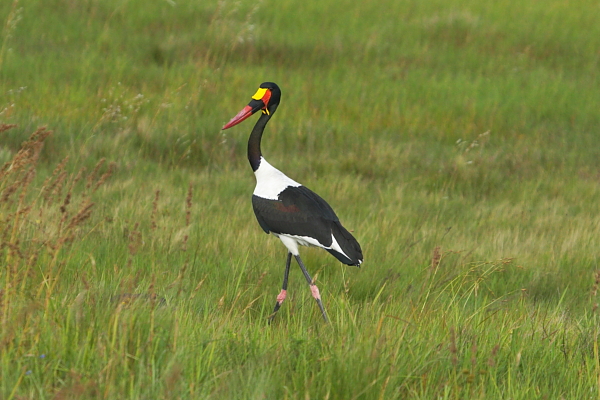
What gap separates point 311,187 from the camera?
21.4ft

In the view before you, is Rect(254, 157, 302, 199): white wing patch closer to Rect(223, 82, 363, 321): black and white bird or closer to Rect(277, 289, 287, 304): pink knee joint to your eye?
Rect(223, 82, 363, 321): black and white bird

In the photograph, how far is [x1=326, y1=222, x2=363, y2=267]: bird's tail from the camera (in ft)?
13.0

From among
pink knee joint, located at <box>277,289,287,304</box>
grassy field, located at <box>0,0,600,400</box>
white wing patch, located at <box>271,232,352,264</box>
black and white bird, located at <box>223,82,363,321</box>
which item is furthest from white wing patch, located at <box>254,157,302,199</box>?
pink knee joint, located at <box>277,289,287,304</box>

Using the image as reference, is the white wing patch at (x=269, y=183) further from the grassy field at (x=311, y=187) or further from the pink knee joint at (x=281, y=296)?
the pink knee joint at (x=281, y=296)

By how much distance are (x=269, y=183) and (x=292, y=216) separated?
1.03ft

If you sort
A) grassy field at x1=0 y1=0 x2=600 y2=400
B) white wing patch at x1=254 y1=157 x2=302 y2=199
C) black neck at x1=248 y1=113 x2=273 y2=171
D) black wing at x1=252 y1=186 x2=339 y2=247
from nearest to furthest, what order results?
grassy field at x1=0 y1=0 x2=600 y2=400 < black wing at x1=252 y1=186 x2=339 y2=247 < white wing patch at x1=254 y1=157 x2=302 y2=199 < black neck at x1=248 y1=113 x2=273 y2=171

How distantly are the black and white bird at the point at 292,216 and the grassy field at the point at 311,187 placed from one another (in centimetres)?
20

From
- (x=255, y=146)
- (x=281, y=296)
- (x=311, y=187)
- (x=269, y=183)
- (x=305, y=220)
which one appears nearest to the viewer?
(x=281, y=296)

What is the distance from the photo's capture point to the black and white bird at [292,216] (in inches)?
158

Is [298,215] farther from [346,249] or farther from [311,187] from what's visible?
[311,187]

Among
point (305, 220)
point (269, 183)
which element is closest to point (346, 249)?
point (305, 220)

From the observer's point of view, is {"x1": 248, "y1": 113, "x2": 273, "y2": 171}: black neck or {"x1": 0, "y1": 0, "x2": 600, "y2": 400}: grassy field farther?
{"x1": 248, "y1": 113, "x2": 273, "y2": 171}: black neck

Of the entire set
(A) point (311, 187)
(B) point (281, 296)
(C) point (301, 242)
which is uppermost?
(C) point (301, 242)

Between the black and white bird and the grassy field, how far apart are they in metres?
0.20
